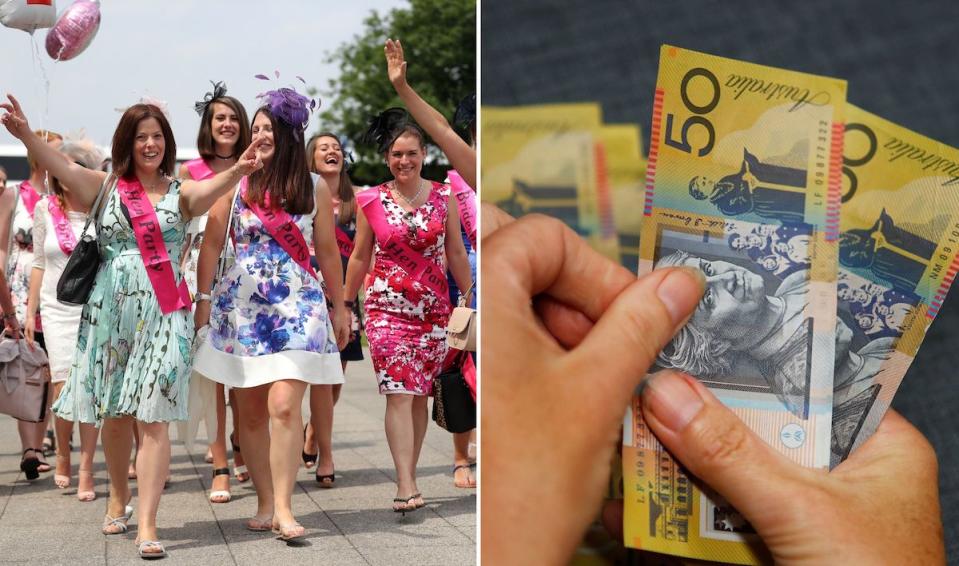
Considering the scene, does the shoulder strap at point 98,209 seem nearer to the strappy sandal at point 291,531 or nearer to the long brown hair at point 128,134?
the long brown hair at point 128,134

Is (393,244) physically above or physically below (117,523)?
above

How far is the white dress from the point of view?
581 centimetres

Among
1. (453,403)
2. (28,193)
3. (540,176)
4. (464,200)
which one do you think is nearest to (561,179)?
(540,176)

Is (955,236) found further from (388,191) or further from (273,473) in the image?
(388,191)

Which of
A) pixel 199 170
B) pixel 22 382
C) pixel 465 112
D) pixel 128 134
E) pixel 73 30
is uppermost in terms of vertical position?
pixel 73 30

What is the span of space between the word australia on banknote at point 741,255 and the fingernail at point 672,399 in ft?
0.08

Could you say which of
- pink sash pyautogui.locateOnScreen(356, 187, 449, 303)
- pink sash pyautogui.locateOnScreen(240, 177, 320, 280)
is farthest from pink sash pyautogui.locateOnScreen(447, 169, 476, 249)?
pink sash pyautogui.locateOnScreen(240, 177, 320, 280)

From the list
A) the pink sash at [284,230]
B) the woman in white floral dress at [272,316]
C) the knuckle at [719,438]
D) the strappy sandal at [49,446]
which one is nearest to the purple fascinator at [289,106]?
the woman in white floral dress at [272,316]

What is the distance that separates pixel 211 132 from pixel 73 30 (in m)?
0.66

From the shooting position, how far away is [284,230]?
15.7ft

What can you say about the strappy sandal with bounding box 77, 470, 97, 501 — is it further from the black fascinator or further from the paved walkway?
the black fascinator

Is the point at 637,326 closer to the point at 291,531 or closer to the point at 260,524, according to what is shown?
the point at 291,531

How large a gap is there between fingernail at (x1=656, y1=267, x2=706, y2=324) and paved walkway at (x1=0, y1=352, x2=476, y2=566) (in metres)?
2.58

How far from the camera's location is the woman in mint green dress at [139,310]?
4570mm
